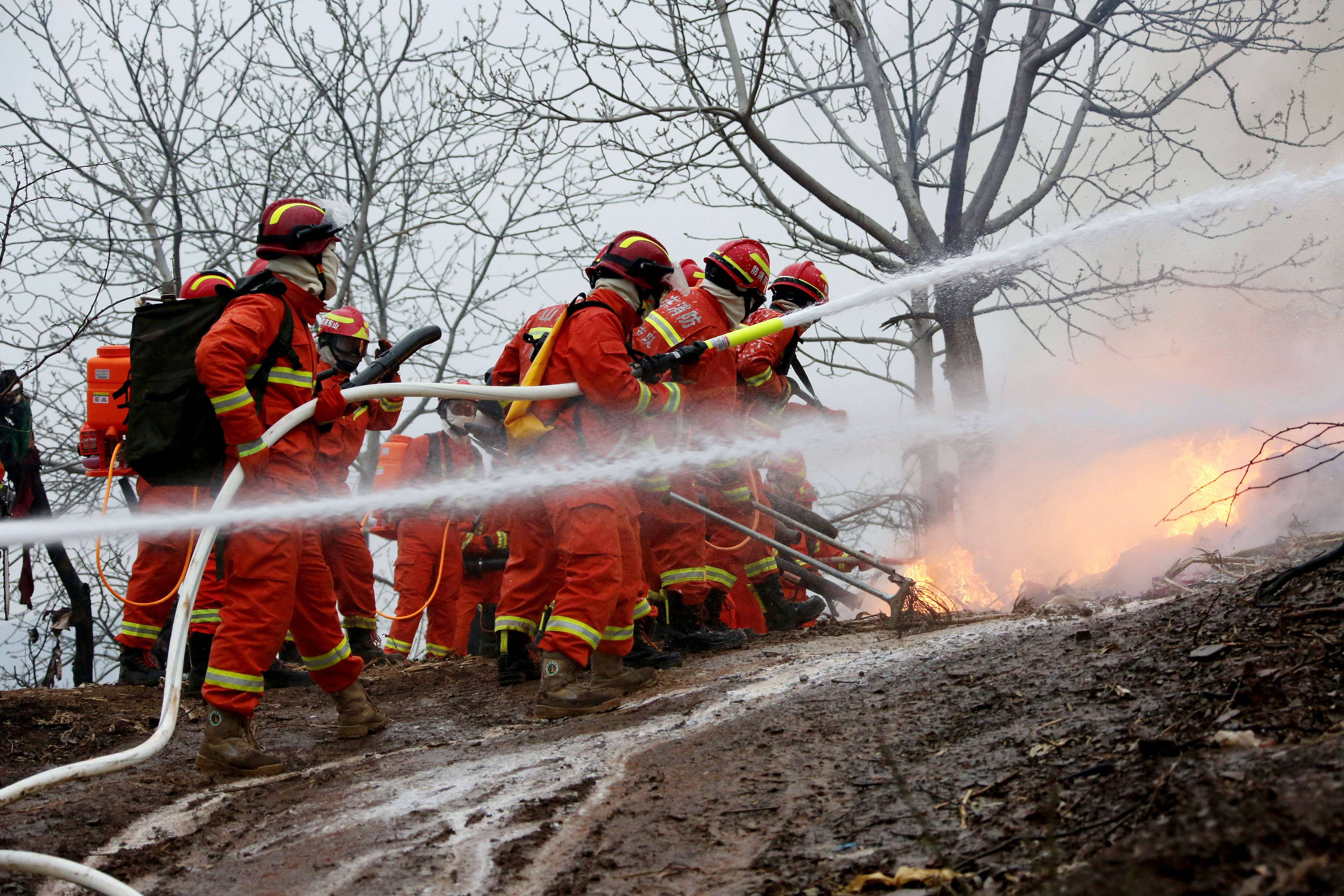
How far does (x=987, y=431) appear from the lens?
8727mm

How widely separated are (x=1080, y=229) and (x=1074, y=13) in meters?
3.46

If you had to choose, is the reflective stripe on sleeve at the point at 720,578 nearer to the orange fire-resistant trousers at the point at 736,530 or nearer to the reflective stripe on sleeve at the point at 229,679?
the orange fire-resistant trousers at the point at 736,530

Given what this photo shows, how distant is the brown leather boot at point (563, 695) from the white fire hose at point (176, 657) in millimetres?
1122

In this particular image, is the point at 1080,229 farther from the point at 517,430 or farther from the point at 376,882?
the point at 376,882

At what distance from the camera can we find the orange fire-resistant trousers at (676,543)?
5621 mm

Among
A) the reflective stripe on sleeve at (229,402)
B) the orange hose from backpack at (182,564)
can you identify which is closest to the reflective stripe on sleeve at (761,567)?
the orange hose from backpack at (182,564)

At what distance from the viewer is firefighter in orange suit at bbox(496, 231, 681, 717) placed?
4352 mm

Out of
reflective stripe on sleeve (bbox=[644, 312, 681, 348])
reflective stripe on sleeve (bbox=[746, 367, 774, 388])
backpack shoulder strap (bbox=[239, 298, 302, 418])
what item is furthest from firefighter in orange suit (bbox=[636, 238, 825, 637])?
backpack shoulder strap (bbox=[239, 298, 302, 418])

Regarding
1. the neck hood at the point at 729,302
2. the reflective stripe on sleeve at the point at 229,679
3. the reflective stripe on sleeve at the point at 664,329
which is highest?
the neck hood at the point at 729,302

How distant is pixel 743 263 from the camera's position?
5430mm

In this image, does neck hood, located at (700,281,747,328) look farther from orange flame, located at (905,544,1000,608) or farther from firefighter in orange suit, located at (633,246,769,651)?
orange flame, located at (905,544,1000,608)

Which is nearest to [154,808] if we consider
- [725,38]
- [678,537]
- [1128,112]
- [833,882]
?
[833,882]

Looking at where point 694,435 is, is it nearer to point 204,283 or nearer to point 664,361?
point 664,361

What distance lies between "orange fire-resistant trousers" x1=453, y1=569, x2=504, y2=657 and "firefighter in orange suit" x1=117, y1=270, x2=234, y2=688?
232cm
